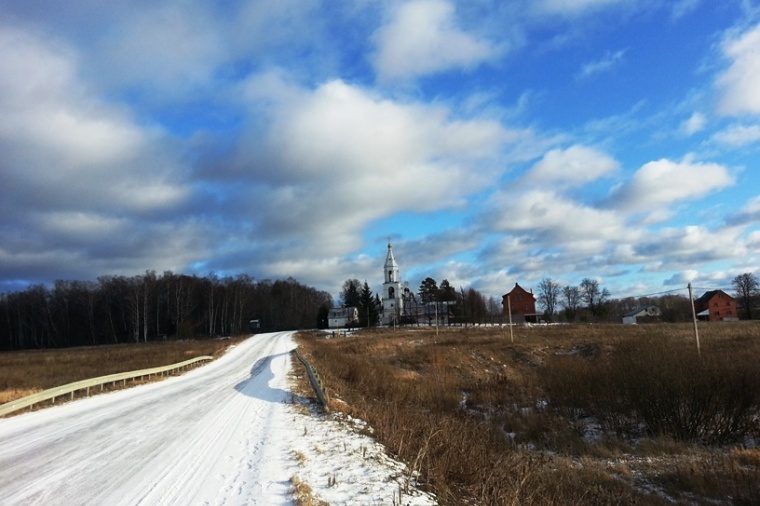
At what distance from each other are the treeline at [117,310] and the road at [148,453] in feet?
297

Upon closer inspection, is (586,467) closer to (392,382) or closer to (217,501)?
(217,501)

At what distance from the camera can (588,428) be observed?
57.1 feet

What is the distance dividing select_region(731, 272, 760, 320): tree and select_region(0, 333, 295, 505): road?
116597mm

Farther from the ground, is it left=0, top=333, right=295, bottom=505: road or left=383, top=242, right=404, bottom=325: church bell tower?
left=383, top=242, right=404, bottom=325: church bell tower

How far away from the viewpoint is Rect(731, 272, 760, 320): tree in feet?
332

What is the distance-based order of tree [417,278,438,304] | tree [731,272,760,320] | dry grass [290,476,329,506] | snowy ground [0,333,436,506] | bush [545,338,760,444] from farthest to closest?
tree [417,278,438,304], tree [731,272,760,320], bush [545,338,760,444], snowy ground [0,333,436,506], dry grass [290,476,329,506]

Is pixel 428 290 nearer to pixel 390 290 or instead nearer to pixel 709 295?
pixel 390 290

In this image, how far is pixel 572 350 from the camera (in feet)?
138

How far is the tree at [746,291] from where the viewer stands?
332 feet

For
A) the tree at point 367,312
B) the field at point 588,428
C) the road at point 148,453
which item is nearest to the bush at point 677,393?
the field at point 588,428

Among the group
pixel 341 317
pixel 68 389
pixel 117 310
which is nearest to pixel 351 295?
pixel 341 317

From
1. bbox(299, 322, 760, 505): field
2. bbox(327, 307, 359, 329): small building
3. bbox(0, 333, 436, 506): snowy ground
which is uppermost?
bbox(327, 307, 359, 329): small building

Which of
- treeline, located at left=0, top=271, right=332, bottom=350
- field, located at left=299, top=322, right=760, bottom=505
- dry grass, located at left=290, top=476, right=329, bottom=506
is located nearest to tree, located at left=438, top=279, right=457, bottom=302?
treeline, located at left=0, top=271, right=332, bottom=350

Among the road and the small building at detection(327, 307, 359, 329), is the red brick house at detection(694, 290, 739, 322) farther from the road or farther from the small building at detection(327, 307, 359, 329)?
the road
